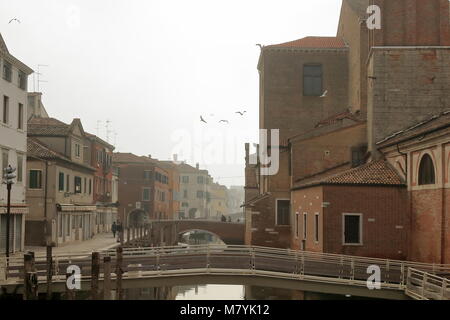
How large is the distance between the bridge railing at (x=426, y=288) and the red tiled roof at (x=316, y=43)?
24125 millimetres

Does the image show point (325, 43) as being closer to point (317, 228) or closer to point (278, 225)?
point (278, 225)

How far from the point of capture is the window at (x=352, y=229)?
1052 inches

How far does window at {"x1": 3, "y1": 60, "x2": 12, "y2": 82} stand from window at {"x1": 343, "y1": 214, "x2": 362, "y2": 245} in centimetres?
1758

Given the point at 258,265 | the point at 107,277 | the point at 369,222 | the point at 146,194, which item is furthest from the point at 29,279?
the point at 146,194

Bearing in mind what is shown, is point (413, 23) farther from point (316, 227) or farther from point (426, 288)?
point (426, 288)

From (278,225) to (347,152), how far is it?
7756 millimetres

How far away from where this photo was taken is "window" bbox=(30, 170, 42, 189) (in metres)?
38.5

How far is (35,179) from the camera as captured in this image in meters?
38.6

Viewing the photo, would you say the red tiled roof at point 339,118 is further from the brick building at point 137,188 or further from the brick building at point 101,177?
the brick building at point 137,188

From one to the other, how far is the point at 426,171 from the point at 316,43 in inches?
828

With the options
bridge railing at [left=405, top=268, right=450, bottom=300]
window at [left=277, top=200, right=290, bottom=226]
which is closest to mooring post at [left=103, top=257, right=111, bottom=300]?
bridge railing at [left=405, top=268, right=450, bottom=300]

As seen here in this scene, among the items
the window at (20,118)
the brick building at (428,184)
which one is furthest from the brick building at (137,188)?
the brick building at (428,184)

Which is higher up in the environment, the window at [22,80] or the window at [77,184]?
the window at [22,80]

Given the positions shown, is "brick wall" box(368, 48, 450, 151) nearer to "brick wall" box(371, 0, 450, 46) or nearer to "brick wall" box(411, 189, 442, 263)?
"brick wall" box(371, 0, 450, 46)
